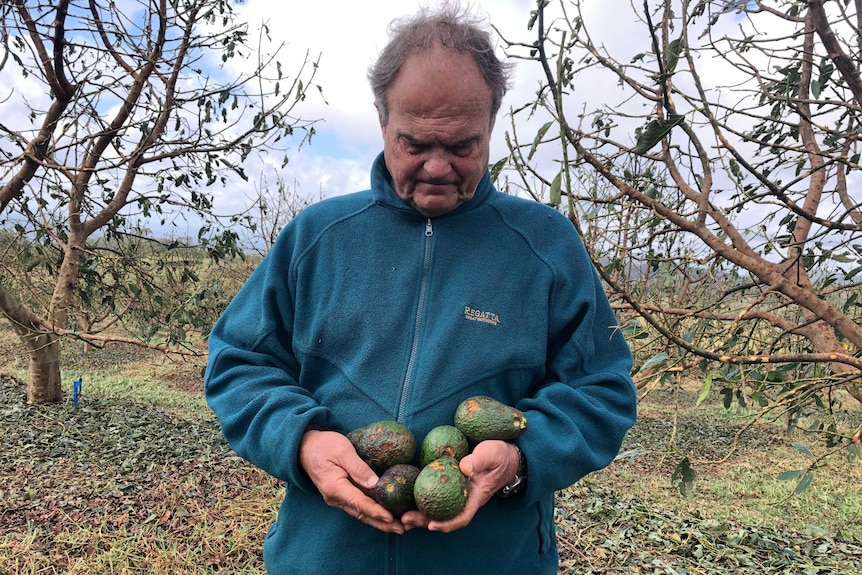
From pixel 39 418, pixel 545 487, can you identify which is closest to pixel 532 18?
pixel 545 487

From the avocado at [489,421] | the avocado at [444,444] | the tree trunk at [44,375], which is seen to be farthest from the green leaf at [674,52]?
the tree trunk at [44,375]

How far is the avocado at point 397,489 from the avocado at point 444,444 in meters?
0.06

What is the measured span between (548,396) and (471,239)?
0.49 m

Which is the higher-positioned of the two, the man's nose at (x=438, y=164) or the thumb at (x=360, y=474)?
the man's nose at (x=438, y=164)

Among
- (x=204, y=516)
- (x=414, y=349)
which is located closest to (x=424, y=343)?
(x=414, y=349)

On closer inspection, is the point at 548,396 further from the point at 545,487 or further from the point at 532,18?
the point at 532,18

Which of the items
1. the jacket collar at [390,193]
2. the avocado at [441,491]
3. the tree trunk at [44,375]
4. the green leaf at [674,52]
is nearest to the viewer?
the avocado at [441,491]

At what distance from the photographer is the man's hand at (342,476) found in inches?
50.9

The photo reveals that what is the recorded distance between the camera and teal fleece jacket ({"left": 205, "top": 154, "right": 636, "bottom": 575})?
1446 millimetres

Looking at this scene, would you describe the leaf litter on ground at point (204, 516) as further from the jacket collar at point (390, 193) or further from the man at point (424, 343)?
the jacket collar at point (390, 193)

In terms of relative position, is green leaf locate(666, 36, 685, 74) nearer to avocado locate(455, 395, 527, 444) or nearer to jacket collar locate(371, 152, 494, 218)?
jacket collar locate(371, 152, 494, 218)

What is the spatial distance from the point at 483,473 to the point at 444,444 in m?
0.12

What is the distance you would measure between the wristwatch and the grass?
125cm

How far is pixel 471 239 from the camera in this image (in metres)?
1.62
